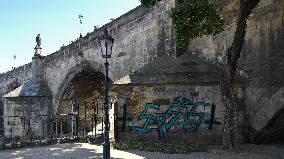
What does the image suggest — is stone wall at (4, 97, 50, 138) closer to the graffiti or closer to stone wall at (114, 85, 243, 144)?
stone wall at (114, 85, 243, 144)

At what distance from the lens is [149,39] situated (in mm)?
12867

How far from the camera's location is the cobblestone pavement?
8344 mm

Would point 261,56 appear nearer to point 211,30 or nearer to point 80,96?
point 211,30

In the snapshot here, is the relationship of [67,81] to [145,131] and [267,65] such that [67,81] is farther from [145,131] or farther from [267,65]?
[267,65]

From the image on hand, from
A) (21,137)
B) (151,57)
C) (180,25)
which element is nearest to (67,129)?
(21,137)

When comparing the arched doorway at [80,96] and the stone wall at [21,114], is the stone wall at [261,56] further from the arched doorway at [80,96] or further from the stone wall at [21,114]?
the stone wall at [21,114]

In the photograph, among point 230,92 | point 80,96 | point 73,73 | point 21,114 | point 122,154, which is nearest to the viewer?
point 122,154

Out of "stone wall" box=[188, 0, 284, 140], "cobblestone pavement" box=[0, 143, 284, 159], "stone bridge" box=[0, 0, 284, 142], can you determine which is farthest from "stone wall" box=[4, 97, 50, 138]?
"stone wall" box=[188, 0, 284, 140]

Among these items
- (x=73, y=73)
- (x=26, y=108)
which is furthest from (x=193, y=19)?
(x=26, y=108)

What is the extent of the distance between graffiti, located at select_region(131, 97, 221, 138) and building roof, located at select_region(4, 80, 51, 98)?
1123 cm

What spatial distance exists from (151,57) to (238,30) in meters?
4.73

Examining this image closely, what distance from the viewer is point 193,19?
8945 millimetres

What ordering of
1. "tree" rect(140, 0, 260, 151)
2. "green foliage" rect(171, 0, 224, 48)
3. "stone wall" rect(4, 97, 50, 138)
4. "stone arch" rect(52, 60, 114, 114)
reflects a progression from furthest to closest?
1. "stone wall" rect(4, 97, 50, 138)
2. "stone arch" rect(52, 60, 114, 114)
3. "green foliage" rect(171, 0, 224, 48)
4. "tree" rect(140, 0, 260, 151)

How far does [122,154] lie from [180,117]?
252cm
